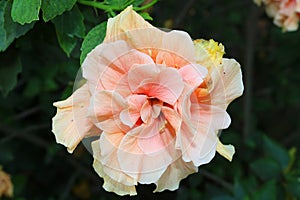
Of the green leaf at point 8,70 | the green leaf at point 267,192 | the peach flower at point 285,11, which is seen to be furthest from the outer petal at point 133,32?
the green leaf at point 267,192

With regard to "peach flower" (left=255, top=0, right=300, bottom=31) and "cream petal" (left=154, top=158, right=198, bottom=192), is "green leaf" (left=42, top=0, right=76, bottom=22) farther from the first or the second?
"peach flower" (left=255, top=0, right=300, bottom=31)

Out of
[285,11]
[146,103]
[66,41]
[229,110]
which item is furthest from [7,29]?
[229,110]

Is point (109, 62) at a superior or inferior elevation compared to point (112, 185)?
superior

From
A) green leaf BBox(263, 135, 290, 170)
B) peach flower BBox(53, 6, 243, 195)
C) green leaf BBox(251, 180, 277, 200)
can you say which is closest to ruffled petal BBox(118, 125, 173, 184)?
peach flower BBox(53, 6, 243, 195)

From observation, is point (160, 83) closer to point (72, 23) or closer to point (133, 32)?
point (133, 32)

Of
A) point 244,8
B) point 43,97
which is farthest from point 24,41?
point 244,8

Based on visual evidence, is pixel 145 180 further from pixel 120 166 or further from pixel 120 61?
pixel 120 61

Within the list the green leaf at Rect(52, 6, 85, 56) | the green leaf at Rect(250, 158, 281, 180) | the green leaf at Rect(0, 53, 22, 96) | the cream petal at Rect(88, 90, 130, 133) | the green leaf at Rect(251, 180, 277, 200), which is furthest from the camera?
the green leaf at Rect(250, 158, 281, 180)

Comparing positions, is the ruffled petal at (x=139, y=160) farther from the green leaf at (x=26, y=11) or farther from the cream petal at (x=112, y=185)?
the green leaf at (x=26, y=11)
